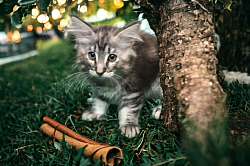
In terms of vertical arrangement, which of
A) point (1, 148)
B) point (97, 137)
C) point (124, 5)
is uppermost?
point (124, 5)

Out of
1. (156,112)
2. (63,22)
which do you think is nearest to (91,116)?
(156,112)

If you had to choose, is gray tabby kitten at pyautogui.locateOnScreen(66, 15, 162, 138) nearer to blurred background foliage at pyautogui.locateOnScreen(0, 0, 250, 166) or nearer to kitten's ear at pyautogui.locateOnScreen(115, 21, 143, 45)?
kitten's ear at pyautogui.locateOnScreen(115, 21, 143, 45)

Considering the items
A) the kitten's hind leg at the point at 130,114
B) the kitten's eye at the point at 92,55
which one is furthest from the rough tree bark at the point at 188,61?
the kitten's eye at the point at 92,55

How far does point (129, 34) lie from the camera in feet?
5.38

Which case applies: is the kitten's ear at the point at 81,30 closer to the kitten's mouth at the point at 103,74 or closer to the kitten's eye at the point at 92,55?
the kitten's eye at the point at 92,55

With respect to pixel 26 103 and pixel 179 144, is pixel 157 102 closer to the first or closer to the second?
pixel 179 144

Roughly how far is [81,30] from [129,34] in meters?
0.40

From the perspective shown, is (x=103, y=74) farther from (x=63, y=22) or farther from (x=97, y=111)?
(x=63, y=22)

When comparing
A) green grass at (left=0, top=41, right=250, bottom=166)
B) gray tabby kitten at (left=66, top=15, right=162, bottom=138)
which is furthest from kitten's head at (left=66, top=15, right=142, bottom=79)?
green grass at (left=0, top=41, right=250, bottom=166)

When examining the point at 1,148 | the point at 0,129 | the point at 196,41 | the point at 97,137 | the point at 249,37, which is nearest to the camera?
the point at 196,41

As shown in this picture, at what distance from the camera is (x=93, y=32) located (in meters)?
1.67

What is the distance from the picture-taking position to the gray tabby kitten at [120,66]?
161cm

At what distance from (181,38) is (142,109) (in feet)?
2.64

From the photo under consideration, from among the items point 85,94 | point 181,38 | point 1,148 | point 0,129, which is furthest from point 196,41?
point 0,129
